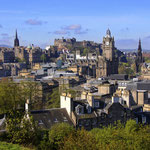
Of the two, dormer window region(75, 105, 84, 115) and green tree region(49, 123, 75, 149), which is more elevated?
dormer window region(75, 105, 84, 115)

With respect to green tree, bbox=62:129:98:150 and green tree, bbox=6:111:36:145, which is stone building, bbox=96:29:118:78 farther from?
green tree, bbox=62:129:98:150

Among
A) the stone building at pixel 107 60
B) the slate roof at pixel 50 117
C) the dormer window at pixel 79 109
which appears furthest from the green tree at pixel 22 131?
the stone building at pixel 107 60

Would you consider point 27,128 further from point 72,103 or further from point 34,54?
point 34,54

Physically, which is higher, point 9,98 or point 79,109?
point 79,109

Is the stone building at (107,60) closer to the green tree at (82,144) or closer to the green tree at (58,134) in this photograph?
the green tree at (58,134)

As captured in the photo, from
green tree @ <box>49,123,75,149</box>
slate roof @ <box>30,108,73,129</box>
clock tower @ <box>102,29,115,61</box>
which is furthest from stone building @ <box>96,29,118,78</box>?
green tree @ <box>49,123,75,149</box>

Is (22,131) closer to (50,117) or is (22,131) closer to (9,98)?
(50,117)

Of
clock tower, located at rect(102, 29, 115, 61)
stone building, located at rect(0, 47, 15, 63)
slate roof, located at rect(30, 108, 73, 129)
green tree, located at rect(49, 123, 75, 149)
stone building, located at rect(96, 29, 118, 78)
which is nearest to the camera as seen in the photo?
green tree, located at rect(49, 123, 75, 149)

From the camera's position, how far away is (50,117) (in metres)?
34.4

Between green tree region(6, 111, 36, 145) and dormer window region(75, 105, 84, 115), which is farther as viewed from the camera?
dormer window region(75, 105, 84, 115)

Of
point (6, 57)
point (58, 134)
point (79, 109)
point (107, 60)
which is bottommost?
point (58, 134)

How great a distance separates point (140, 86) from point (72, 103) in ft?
96.6

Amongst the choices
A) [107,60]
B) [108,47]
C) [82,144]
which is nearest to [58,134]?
[82,144]

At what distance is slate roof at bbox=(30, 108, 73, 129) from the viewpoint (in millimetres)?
33438
